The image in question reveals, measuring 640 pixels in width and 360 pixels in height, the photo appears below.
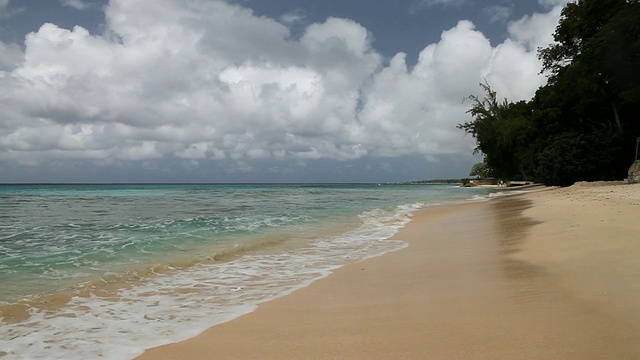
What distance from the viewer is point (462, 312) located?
354 centimetres

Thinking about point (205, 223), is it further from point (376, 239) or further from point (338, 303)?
point (338, 303)

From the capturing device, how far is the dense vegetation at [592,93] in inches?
909

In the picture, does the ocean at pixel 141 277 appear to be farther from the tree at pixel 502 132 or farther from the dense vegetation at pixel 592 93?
the tree at pixel 502 132

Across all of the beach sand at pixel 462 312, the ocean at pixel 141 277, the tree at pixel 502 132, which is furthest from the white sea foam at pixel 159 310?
the tree at pixel 502 132

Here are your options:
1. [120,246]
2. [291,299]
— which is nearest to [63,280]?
[120,246]

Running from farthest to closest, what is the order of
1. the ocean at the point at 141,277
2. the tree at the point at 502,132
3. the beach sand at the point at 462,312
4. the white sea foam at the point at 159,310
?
1. the tree at the point at 502,132
2. the ocean at the point at 141,277
3. the white sea foam at the point at 159,310
4. the beach sand at the point at 462,312

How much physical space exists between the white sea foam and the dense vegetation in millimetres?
24909

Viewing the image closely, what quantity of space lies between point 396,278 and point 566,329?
261 cm

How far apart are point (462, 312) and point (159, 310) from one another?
3311 mm

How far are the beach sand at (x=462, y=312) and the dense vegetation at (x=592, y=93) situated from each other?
22.8 meters

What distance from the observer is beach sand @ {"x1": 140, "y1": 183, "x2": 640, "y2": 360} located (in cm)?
273

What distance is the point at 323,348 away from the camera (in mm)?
2955

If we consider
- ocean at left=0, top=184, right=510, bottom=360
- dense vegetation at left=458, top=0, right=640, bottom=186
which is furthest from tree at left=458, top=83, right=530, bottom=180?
ocean at left=0, top=184, right=510, bottom=360

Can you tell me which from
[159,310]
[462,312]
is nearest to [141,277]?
[159,310]
